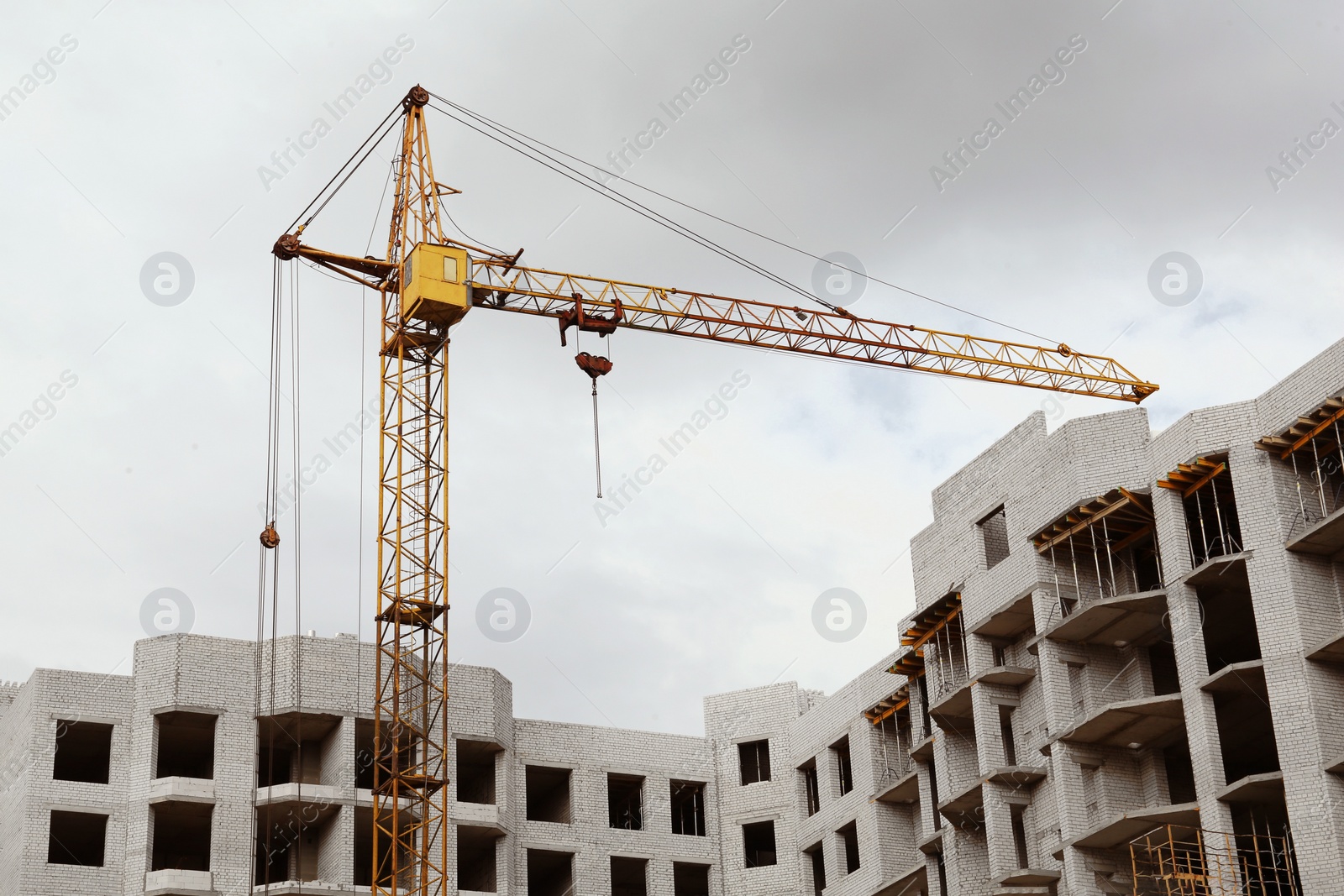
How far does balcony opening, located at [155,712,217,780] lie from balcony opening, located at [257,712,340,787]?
5.89ft

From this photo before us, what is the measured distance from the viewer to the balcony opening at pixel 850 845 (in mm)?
68812

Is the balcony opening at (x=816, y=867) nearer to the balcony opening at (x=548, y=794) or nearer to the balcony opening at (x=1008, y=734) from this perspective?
the balcony opening at (x=548, y=794)

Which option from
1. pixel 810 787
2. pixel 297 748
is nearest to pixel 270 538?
pixel 297 748

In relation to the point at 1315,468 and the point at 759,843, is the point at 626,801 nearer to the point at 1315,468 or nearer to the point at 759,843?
the point at 759,843

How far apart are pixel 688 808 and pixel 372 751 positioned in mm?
15057

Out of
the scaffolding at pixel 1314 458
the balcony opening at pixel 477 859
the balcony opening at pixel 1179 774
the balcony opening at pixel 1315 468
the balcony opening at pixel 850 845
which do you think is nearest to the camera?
the balcony opening at pixel 1315 468

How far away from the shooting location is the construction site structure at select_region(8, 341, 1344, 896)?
49.4 metres

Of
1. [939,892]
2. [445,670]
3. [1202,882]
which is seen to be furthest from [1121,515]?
[445,670]

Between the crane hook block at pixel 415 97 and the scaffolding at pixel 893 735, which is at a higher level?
the crane hook block at pixel 415 97

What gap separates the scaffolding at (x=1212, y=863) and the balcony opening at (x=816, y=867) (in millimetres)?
20209

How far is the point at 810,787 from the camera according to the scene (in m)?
72.6

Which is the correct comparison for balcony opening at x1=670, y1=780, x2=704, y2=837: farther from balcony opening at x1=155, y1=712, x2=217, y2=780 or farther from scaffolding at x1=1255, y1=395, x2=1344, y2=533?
scaffolding at x1=1255, y1=395, x2=1344, y2=533

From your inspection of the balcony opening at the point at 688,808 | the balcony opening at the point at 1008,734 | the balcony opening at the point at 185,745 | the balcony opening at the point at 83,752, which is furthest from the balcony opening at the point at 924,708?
the balcony opening at the point at 83,752

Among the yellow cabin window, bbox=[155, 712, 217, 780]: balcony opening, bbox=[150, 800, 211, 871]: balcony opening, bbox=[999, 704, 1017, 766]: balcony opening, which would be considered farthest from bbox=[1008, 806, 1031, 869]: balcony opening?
bbox=[155, 712, 217, 780]: balcony opening
